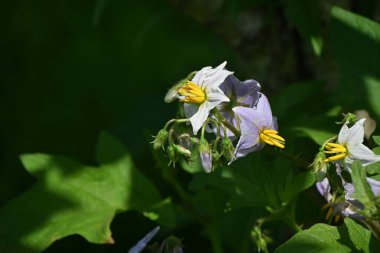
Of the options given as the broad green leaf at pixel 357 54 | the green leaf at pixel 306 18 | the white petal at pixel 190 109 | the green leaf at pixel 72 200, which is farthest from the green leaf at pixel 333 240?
the green leaf at pixel 306 18

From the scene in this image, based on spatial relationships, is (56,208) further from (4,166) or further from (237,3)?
(4,166)

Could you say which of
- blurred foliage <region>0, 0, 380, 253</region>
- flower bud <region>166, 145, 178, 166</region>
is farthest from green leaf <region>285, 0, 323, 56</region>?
flower bud <region>166, 145, 178, 166</region>

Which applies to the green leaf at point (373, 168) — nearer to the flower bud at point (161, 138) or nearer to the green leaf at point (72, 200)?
the flower bud at point (161, 138)

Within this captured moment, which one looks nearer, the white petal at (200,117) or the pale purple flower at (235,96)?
the white petal at (200,117)

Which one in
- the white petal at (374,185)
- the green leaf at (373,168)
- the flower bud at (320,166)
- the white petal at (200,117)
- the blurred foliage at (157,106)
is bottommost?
the blurred foliage at (157,106)

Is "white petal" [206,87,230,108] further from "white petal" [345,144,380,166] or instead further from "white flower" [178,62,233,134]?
"white petal" [345,144,380,166]

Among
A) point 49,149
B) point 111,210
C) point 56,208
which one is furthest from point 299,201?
point 49,149
